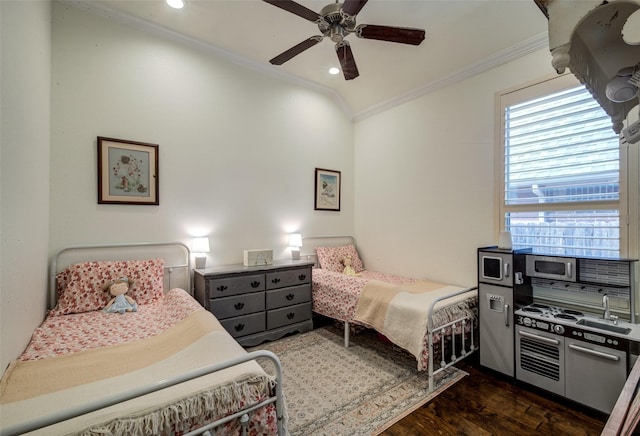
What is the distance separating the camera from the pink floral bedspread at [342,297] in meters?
2.57

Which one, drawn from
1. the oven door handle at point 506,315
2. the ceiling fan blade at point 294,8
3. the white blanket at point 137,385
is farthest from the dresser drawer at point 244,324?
the ceiling fan blade at point 294,8

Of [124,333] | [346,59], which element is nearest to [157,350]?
[124,333]

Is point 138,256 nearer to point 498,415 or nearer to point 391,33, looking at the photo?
point 391,33

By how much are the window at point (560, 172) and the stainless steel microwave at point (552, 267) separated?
0.88 feet

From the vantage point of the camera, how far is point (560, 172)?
242cm

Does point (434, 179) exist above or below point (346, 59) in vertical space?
below

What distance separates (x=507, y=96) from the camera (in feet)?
9.04

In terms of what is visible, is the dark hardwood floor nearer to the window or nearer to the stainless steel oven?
the stainless steel oven

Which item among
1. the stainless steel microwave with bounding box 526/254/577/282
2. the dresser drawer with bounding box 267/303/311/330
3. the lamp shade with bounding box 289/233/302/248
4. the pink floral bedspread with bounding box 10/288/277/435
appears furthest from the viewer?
the lamp shade with bounding box 289/233/302/248

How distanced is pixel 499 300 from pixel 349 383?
1.46m

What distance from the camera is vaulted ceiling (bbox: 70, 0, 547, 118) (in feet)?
8.05

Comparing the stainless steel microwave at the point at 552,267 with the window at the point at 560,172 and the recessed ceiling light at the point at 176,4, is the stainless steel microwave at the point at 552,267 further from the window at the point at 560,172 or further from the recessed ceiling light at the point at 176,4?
the recessed ceiling light at the point at 176,4

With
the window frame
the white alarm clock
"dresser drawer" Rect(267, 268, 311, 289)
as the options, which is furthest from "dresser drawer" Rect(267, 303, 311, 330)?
the window frame

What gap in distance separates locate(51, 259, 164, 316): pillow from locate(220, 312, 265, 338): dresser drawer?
0.69 metres
